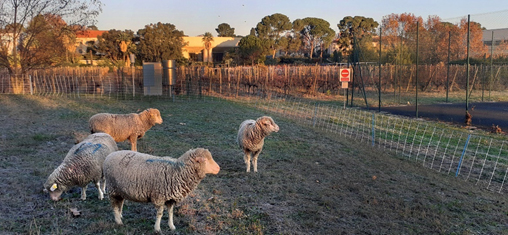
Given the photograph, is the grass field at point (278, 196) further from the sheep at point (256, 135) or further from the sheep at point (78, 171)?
the sheep at point (256, 135)

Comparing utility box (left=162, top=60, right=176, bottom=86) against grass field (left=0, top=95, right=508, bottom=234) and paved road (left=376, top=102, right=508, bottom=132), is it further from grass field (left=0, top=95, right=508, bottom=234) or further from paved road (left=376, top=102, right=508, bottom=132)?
paved road (left=376, top=102, right=508, bottom=132)

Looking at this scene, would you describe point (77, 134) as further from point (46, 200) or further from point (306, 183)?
point (306, 183)

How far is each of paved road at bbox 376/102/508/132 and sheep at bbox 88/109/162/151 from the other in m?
11.1

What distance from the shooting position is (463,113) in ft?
54.3

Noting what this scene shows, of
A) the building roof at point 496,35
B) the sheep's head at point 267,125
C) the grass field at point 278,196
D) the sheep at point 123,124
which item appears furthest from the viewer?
the building roof at point 496,35

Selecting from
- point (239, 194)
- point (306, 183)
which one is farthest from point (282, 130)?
point (239, 194)

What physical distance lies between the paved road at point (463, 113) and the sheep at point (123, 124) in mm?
11116

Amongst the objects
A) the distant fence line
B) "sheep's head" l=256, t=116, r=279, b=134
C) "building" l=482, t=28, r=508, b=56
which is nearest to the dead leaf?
"sheep's head" l=256, t=116, r=279, b=134

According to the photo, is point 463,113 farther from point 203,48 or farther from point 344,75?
point 203,48

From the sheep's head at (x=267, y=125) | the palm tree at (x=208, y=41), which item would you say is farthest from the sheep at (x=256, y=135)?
the palm tree at (x=208, y=41)

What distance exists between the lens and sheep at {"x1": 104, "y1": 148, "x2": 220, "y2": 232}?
4.56 metres

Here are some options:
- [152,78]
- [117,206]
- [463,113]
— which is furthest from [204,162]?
Answer: [152,78]

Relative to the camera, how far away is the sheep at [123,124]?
827 centimetres

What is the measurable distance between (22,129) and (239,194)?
813 centimetres
